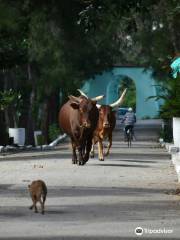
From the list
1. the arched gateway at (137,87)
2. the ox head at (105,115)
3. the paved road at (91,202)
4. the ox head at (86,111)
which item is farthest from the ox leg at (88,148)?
the arched gateway at (137,87)

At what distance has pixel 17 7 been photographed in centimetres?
3238

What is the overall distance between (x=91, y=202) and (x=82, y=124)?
8246mm

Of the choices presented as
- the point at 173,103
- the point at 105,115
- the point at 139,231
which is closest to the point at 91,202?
the point at 139,231

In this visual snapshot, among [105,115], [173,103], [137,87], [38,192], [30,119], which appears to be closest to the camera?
[38,192]

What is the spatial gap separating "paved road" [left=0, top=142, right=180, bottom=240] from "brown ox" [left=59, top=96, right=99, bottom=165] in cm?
42

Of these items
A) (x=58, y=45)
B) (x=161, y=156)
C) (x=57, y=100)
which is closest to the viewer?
(x=161, y=156)

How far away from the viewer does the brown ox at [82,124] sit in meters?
23.2

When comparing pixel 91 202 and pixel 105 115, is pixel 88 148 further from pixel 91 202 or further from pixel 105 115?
pixel 91 202

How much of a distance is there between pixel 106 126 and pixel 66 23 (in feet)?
43.3

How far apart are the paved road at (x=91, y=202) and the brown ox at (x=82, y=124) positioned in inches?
16.4

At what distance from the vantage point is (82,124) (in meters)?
23.3

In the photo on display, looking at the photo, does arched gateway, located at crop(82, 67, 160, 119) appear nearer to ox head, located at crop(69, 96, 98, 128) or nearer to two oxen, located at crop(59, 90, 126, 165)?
two oxen, located at crop(59, 90, 126, 165)

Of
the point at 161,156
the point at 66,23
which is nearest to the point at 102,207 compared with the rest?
the point at 161,156

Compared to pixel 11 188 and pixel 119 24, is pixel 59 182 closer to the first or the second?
pixel 11 188
